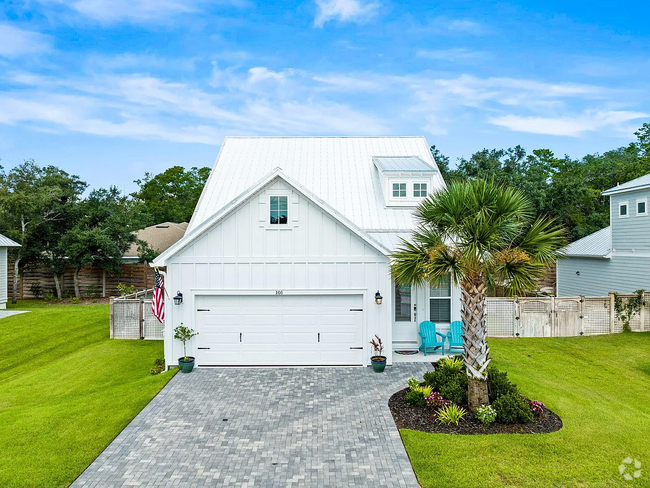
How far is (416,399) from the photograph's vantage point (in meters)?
9.17

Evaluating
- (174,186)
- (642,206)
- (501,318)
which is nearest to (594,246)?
(642,206)

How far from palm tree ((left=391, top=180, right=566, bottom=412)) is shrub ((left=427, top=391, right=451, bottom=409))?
0.55 m

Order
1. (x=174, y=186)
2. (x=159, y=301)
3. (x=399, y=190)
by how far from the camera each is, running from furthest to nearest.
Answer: (x=174, y=186), (x=399, y=190), (x=159, y=301)

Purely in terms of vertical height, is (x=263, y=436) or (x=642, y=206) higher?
(x=642, y=206)

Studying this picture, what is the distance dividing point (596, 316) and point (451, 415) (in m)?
11.2

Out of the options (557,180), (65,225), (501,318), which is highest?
(557,180)

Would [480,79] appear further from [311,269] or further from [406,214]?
[311,269]

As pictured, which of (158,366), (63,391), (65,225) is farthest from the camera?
(65,225)

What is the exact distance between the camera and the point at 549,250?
849 cm

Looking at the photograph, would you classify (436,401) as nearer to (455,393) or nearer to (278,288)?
(455,393)

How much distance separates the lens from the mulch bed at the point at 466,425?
26.2 ft

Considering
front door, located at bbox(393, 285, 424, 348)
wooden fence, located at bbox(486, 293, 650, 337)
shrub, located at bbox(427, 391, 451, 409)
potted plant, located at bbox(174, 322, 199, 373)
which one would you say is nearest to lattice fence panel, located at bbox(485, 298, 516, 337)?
wooden fence, located at bbox(486, 293, 650, 337)

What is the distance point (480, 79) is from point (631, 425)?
2001cm

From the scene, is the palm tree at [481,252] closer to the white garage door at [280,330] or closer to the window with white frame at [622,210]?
the white garage door at [280,330]
